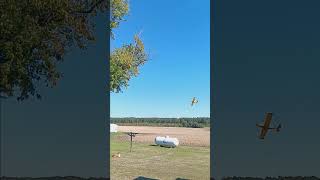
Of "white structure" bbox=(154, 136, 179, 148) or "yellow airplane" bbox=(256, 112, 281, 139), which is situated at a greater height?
"yellow airplane" bbox=(256, 112, 281, 139)

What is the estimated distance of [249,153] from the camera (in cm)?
2138

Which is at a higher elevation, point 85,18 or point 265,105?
point 85,18

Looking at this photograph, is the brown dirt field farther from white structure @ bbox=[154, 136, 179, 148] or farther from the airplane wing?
the airplane wing

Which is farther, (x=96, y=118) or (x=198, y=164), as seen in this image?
(x=198, y=164)

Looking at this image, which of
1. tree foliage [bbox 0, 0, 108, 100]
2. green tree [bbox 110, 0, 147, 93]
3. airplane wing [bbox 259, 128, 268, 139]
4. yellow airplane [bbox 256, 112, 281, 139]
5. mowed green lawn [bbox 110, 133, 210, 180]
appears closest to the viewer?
tree foliage [bbox 0, 0, 108, 100]

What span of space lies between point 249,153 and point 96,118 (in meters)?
6.22

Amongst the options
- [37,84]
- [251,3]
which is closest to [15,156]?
[37,84]

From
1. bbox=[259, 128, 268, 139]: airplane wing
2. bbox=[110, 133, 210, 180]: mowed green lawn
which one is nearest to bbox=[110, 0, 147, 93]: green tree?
bbox=[110, 133, 210, 180]: mowed green lawn

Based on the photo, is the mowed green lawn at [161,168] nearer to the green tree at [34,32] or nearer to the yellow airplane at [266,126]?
the yellow airplane at [266,126]

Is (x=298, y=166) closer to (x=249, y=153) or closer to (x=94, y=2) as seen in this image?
(x=249, y=153)

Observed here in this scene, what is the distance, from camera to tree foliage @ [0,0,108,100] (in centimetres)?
1373

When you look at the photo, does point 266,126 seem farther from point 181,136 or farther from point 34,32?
point 181,136

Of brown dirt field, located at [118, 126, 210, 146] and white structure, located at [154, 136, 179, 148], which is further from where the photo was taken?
brown dirt field, located at [118, 126, 210, 146]

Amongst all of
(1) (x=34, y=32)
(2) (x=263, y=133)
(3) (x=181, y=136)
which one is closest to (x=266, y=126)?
(2) (x=263, y=133)
